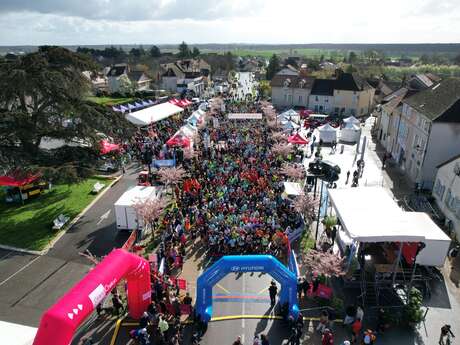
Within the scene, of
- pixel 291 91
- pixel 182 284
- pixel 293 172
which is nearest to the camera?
pixel 182 284

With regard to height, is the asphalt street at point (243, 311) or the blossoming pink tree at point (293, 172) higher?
the blossoming pink tree at point (293, 172)

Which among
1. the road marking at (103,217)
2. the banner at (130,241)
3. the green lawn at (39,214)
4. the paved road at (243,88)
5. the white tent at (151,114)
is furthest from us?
the paved road at (243,88)

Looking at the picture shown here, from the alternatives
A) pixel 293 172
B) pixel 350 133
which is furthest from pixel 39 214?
pixel 350 133

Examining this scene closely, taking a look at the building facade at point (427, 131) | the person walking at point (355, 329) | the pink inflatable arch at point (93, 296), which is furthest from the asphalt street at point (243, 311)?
the building facade at point (427, 131)

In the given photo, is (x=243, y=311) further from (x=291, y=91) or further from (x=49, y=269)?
(x=291, y=91)

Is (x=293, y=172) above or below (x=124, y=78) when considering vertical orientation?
below

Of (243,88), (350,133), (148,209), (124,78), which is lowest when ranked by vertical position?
(243,88)

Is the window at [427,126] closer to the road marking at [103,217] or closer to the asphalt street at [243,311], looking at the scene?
the asphalt street at [243,311]
